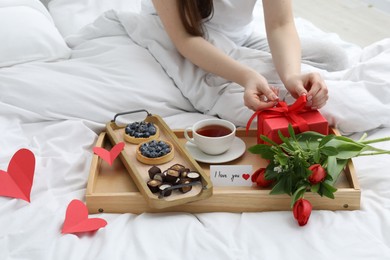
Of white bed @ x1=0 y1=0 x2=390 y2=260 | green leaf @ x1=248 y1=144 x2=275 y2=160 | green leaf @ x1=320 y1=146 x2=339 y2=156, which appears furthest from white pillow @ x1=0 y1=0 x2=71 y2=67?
green leaf @ x1=320 y1=146 x2=339 y2=156

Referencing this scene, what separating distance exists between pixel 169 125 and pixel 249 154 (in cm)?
23

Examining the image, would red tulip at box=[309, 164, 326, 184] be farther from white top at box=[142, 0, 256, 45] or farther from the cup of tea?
white top at box=[142, 0, 256, 45]

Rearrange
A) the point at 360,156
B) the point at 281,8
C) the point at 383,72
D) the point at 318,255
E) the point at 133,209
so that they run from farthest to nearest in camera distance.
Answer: the point at 281,8, the point at 383,72, the point at 360,156, the point at 133,209, the point at 318,255

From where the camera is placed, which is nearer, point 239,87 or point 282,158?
point 282,158

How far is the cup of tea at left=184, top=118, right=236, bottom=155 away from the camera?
119cm

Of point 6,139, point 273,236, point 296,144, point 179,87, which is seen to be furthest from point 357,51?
point 6,139

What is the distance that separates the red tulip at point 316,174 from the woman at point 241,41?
0.74 feet

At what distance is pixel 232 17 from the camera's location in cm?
158

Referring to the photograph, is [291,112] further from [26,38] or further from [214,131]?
[26,38]

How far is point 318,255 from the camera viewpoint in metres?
0.95

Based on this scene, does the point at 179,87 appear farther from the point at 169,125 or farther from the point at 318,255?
the point at 318,255

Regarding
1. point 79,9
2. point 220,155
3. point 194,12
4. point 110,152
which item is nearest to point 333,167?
point 220,155

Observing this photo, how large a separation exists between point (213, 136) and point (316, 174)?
28 cm

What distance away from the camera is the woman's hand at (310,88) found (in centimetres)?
122
